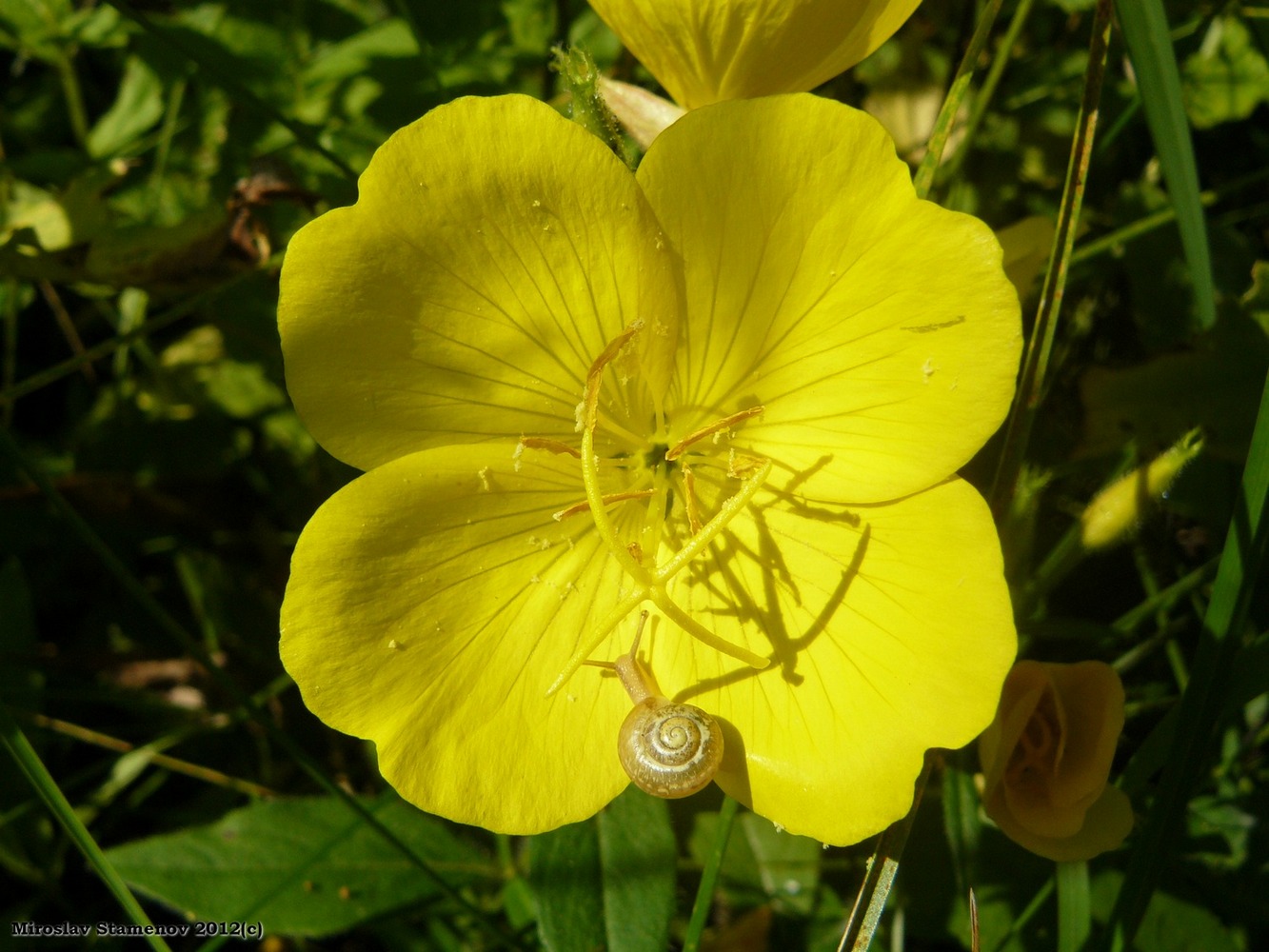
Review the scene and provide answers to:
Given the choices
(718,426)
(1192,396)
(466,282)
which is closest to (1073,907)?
(718,426)

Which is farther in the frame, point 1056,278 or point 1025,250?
point 1025,250

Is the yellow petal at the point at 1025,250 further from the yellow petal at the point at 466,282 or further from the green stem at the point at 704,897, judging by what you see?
the green stem at the point at 704,897

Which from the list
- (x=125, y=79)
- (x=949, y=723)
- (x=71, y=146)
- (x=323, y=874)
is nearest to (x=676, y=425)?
(x=949, y=723)

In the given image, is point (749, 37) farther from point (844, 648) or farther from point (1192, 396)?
point (1192, 396)

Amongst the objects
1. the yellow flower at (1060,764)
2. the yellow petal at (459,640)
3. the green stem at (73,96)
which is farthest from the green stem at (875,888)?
the green stem at (73,96)

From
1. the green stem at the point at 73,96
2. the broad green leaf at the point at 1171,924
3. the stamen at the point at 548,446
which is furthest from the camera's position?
the green stem at the point at 73,96
